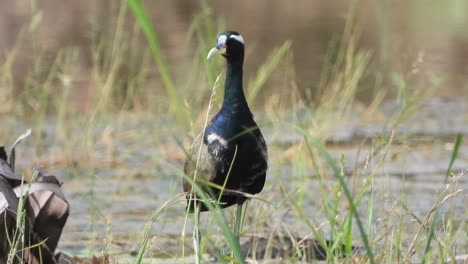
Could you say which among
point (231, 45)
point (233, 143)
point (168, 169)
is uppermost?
point (231, 45)

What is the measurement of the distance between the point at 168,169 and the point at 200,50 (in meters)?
0.89

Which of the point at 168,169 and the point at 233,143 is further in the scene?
the point at 168,169

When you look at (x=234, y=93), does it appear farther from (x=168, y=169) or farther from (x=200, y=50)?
(x=200, y=50)

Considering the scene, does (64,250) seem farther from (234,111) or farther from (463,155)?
(463,155)

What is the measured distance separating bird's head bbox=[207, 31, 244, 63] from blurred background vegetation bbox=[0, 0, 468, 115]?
2766 millimetres

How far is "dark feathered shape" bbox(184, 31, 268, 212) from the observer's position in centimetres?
393

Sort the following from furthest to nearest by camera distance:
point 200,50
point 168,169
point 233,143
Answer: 1. point 200,50
2. point 168,169
3. point 233,143

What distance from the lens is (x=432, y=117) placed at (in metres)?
8.49

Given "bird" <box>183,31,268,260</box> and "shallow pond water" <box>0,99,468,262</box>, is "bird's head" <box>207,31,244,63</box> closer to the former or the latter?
"bird" <box>183,31,268,260</box>

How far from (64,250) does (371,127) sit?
3.28m

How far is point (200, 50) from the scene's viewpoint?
25.2 feet

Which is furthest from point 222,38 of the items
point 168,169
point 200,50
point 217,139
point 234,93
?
point 200,50

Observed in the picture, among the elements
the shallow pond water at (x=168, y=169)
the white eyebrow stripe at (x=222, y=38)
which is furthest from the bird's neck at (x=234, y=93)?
the shallow pond water at (x=168, y=169)

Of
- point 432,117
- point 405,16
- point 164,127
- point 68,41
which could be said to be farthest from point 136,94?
point 405,16
